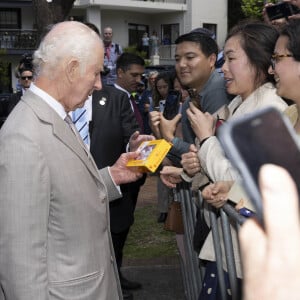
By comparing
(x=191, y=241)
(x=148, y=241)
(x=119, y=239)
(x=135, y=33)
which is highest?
(x=135, y=33)

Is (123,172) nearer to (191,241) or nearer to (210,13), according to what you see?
(191,241)

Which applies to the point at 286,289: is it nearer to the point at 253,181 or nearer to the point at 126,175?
the point at 253,181

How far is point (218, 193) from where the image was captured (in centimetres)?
249

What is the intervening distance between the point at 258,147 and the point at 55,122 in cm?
164

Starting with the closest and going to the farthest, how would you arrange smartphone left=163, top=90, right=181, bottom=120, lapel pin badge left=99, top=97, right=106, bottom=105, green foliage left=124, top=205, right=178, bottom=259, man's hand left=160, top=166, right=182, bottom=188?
man's hand left=160, top=166, right=182, bottom=188
lapel pin badge left=99, top=97, right=106, bottom=105
smartphone left=163, top=90, right=181, bottom=120
green foliage left=124, top=205, right=178, bottom=259

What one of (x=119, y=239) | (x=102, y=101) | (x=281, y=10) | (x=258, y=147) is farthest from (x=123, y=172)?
(x=258, y=147)

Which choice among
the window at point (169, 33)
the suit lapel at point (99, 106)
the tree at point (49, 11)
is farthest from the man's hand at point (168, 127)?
the window at point (169, 33)

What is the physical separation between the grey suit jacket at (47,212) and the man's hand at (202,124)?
2.30ft

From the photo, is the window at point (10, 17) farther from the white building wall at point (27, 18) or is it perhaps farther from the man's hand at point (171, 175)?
the man's hand at point (171, 175)

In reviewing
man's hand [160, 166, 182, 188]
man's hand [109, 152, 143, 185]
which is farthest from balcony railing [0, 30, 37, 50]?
man's hand [109, 152, 143, 185]

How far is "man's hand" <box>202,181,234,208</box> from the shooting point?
2.48 metres

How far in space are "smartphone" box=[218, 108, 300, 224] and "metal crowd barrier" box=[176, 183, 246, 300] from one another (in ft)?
4.80

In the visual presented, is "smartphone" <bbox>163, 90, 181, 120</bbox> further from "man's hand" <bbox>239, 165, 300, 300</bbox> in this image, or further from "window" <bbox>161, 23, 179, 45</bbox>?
"window" <bbox>161, 23, 179, 45</bbox>

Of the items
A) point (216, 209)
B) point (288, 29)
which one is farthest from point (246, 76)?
point (216, 209)
